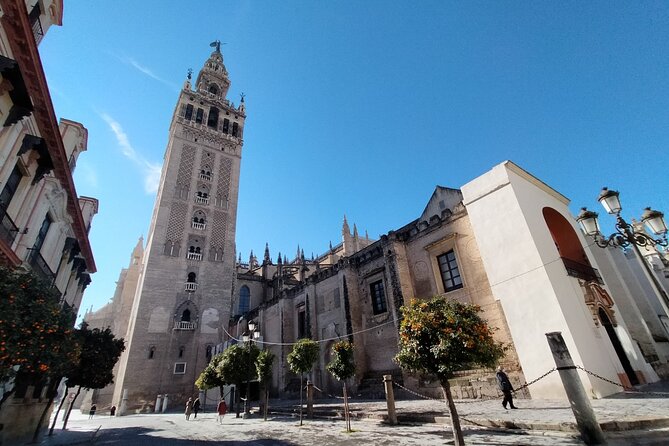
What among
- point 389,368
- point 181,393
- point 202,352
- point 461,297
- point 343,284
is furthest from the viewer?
point 202,352

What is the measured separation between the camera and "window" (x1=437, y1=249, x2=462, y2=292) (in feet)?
47.3

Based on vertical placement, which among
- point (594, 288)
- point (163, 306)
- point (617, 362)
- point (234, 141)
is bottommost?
point (617, 362)

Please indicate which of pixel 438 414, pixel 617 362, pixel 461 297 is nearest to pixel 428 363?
pixel 438 414

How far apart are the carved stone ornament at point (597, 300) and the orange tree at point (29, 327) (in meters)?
16.1

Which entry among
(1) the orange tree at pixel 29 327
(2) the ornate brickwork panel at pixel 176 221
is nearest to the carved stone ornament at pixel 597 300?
(1) the orange tree at pixel 29 327

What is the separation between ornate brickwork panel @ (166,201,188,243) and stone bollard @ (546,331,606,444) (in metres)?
30.7

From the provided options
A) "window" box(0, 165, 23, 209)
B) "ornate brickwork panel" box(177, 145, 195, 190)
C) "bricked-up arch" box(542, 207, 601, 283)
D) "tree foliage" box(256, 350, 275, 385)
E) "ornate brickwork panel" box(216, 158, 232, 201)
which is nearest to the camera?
"window" box(0, 165, 23, 209)

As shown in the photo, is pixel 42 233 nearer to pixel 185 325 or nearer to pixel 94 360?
pixel 94 360

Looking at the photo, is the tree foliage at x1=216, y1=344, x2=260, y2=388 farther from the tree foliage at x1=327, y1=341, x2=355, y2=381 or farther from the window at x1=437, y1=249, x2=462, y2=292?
the window at x1=437, y1=249, x2=462, y2=292

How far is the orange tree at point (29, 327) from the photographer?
19.5ft

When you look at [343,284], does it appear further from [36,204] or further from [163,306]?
[163,306]

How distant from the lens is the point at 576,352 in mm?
10031

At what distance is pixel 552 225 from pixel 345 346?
11.1 m

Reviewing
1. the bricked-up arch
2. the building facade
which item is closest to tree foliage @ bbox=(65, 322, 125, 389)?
the building facade
